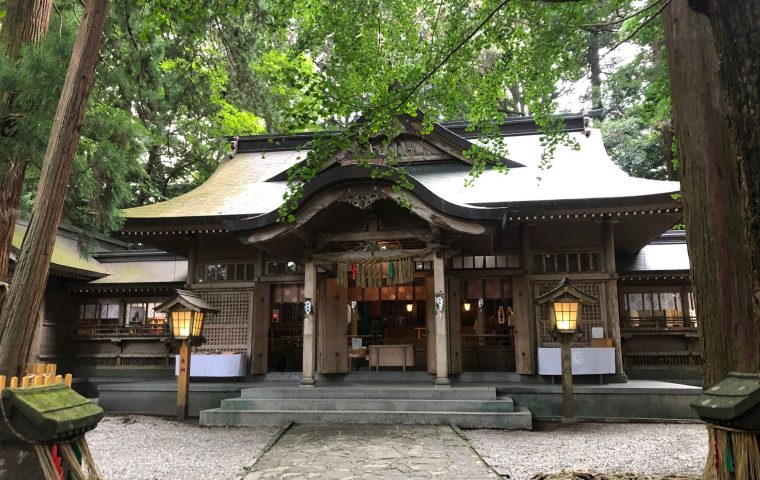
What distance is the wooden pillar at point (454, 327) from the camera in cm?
1220

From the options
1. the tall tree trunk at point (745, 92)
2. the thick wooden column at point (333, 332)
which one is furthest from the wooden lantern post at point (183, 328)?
the tall tree trunk at point (745, 92)

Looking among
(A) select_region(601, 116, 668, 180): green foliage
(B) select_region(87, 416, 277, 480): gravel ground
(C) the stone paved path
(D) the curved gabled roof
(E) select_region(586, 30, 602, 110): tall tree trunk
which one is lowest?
(B) select_region(87, 416, 277, 480): gravel ground

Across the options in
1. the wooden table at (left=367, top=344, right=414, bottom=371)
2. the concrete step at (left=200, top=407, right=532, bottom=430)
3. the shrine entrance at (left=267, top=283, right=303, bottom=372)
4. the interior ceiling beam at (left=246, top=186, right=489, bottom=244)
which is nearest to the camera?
the concrete step at (left=200, top=407, right=532, bottom=430)

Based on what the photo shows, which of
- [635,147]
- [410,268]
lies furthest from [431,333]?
[635,147]

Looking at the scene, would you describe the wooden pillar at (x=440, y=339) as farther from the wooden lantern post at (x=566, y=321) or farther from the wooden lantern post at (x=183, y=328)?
the wooden lantern post at (x=183, y=328)

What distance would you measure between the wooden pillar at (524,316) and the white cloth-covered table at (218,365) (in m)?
6.91

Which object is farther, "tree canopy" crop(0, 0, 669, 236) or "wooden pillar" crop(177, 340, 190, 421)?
"wooden pillar" crop(177, 340, 190, 421)

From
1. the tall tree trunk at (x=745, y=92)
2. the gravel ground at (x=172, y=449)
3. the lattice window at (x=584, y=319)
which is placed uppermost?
the tall tree trunk at (x=745, y=92)

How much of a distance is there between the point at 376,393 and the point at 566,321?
3.95 metres

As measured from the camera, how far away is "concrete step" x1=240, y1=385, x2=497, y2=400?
386 inches

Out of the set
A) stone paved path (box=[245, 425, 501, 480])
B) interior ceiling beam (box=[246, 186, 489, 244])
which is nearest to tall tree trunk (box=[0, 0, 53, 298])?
interior ceiling beam (box=[246, 186, 489, 244])

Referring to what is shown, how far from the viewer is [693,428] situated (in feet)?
29.2

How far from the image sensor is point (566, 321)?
9.42 meters

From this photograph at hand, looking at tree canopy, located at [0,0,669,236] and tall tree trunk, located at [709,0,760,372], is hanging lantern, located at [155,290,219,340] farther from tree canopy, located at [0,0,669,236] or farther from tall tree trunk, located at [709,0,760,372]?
tall tree trunk, located at [709,0,760,372]
